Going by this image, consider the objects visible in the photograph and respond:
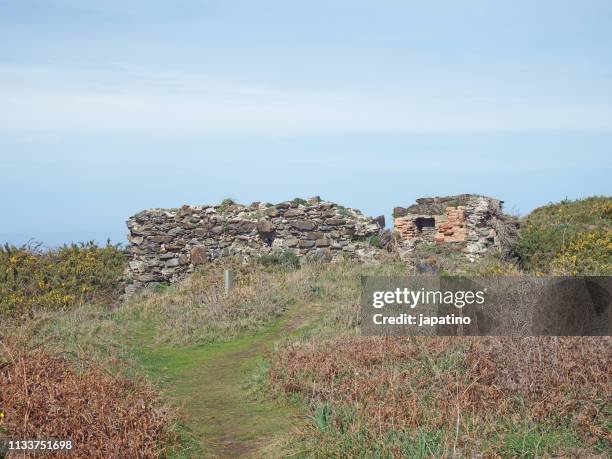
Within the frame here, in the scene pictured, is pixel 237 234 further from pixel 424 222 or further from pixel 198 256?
pixel 424 222

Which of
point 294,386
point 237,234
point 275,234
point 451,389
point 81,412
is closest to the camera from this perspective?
point 81,412

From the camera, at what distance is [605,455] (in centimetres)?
626

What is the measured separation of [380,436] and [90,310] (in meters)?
11.8

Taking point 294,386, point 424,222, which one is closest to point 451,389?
point 294,386

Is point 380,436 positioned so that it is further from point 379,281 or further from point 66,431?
point 379,281

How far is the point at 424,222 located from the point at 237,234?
21.6 feet

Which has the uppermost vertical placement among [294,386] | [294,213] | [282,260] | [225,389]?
[294,213]

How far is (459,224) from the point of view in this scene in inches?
874

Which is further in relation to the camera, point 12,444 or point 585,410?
point 585,410

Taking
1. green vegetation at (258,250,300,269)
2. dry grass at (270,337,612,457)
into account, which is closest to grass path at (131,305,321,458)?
dry grass at (270,337,612,457)

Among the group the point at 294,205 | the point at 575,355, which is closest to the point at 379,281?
the point at 294,205

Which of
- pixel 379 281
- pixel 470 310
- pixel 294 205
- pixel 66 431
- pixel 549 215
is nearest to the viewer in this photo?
pixel 66 431

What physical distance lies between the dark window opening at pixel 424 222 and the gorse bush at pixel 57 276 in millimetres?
10157

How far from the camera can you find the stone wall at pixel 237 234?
21672 mm
